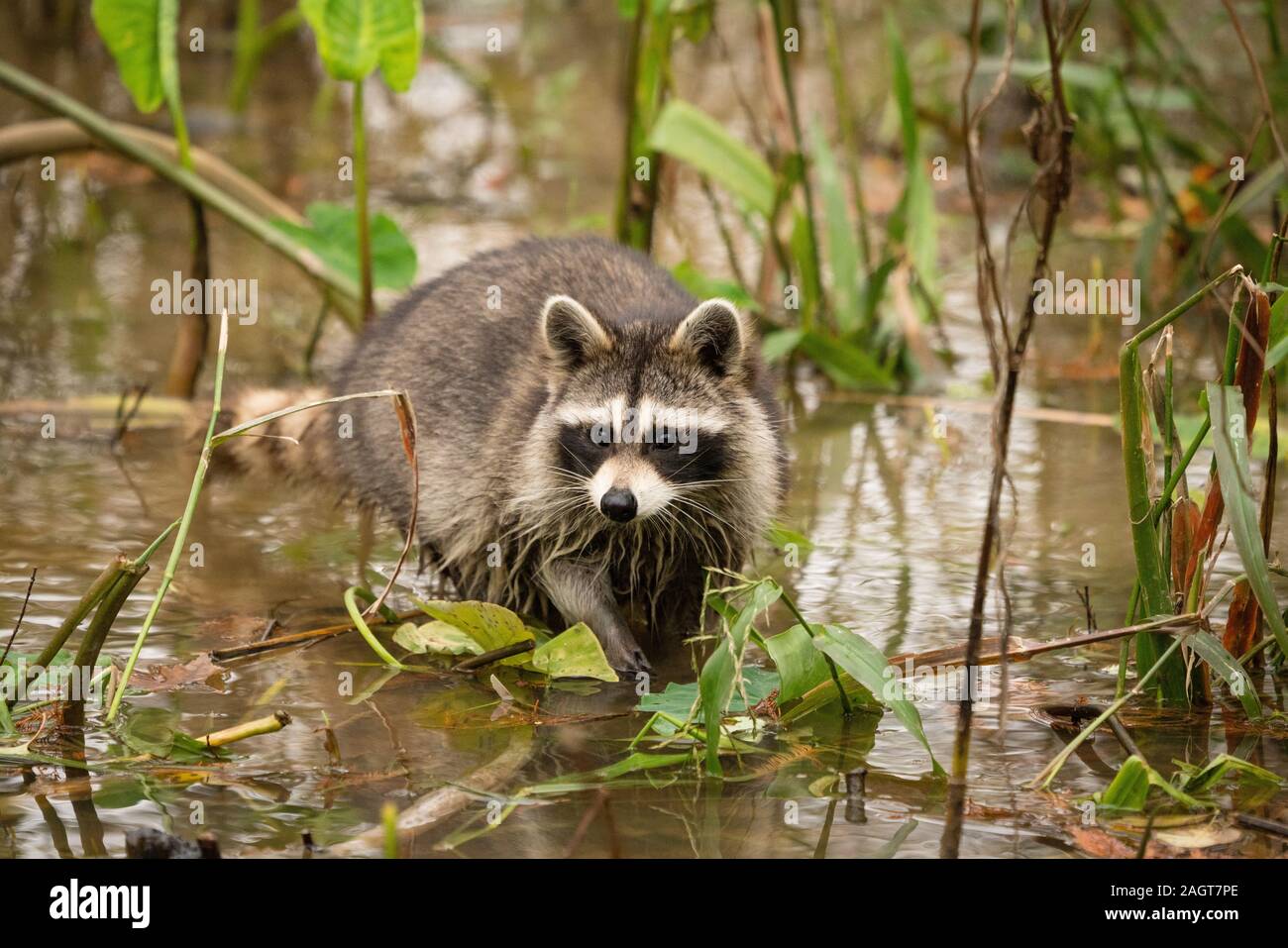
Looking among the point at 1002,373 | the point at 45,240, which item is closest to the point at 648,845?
the point at 1002,373

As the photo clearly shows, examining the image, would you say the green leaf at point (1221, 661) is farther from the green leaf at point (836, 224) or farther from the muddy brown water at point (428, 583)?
the green leaf at point (836, 224)

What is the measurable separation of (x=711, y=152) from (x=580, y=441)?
6.79 feet

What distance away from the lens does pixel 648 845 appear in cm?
283

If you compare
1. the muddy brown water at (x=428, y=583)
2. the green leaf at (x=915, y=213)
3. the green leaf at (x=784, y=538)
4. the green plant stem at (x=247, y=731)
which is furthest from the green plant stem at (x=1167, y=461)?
the green leaf at (x=915, y=213)

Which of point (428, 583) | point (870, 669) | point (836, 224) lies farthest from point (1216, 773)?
point (836, 224)

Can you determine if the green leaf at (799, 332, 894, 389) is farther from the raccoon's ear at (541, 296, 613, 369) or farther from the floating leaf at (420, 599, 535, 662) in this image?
the floating leaf at (420, 599, 535, 662)

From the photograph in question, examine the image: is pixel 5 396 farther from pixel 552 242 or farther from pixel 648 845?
pixel 648 845

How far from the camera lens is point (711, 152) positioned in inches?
227

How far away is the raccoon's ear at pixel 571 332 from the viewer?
4.02 metres

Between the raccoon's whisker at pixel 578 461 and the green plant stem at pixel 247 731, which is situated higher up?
the raccoon's whisker at pixel 578 461

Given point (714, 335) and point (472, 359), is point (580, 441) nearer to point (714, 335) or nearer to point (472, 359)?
point (714, 335)

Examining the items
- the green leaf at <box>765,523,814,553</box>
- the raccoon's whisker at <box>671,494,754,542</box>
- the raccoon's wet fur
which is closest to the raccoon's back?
the raccoon's wet fur

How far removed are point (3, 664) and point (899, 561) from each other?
7.87 feet

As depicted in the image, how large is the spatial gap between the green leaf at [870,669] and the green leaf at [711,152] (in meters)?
2.80
